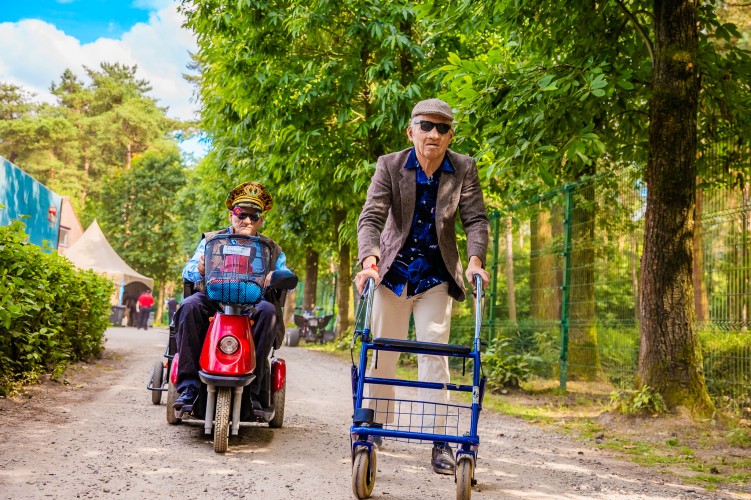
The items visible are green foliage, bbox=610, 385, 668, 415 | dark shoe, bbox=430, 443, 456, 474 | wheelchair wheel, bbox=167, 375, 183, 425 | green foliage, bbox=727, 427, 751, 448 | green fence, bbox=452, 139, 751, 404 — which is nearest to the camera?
dark shoe, bbox=430, 443, 456, 474

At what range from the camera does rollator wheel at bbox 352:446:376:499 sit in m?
4.16

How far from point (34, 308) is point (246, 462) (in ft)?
9.17

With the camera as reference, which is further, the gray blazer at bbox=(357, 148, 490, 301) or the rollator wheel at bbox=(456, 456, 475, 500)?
the gray blazer at bbox=(357, 148, 490, 301)

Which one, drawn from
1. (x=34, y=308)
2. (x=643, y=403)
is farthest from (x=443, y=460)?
(x=34, y=308)

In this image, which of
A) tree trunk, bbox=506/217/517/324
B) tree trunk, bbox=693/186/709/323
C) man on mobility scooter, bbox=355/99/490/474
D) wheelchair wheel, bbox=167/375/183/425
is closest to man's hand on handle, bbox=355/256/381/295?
man on mobility scooter, bbox=355/99/490/474

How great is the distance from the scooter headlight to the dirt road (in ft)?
2.28

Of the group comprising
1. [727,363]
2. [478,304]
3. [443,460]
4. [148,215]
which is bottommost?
[443,460]

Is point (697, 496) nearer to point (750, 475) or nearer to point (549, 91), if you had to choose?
point (750, 475)

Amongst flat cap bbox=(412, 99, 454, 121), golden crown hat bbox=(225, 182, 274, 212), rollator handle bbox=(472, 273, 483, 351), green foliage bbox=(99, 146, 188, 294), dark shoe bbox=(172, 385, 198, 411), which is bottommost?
dark shoe bbox=(172, 385, 198, 411)

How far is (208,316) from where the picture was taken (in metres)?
6.05

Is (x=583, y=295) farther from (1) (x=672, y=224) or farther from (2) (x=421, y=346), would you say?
(2) (x=421, y=346)

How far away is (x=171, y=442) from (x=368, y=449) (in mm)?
2244

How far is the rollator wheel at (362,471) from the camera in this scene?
4.16 meters

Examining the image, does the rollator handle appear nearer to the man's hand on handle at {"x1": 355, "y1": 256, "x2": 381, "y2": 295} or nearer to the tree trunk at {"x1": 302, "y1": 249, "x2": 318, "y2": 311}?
the man's hand on handle at {"x1": 355, "y1": 256, "x2": 381, "y2": 295}
